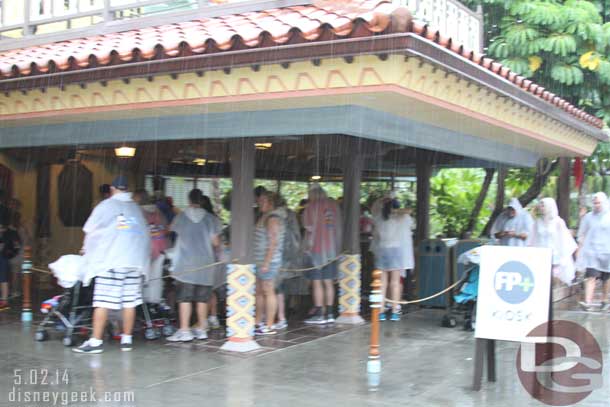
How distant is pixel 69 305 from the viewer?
8219mm

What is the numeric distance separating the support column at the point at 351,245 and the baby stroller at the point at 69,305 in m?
3.60

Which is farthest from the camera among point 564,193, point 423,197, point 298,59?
point 564,193

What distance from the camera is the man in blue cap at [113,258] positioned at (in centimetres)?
763

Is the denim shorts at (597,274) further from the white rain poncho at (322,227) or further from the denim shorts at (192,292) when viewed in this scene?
the denim shorts at (192,292)

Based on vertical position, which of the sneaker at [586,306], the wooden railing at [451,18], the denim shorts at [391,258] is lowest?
the sneaker at [586,306]

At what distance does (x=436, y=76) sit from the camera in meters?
6.59

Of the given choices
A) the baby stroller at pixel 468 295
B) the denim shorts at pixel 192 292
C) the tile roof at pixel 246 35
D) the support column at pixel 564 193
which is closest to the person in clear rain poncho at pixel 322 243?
the baby stroller at pixel 468 295

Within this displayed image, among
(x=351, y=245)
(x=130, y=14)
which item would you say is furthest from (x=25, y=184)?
(x=351, y=245)

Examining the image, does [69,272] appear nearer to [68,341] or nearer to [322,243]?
[68,341]

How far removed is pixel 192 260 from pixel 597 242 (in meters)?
6.99

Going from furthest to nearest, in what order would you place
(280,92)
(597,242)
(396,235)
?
1. (597,242)
2. (396,235)
3. (280,92)

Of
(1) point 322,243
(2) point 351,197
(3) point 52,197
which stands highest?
(2) point 351,197

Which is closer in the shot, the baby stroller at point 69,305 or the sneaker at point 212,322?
the baby stroller at point 69,305

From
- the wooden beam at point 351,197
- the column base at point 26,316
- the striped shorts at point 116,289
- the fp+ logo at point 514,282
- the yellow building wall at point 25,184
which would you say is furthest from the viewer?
the yellow building wall at point 25,184
